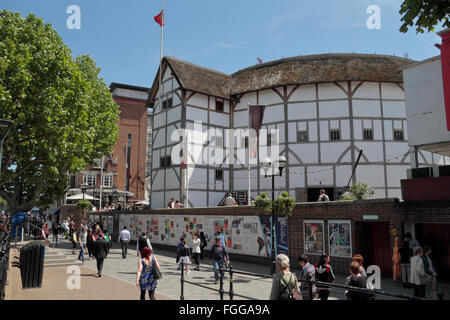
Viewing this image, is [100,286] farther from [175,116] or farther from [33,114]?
[175,116]

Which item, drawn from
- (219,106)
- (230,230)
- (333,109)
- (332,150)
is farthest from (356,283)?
(219,106)

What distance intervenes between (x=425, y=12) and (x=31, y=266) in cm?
1313

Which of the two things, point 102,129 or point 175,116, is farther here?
point 175,116

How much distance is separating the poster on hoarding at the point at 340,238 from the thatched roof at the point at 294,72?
15450 millimetres

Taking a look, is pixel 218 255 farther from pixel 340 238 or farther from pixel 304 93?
pixel 304 93

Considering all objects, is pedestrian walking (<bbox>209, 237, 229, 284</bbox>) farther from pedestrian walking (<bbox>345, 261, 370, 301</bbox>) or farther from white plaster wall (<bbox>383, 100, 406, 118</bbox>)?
white plaster wall (<bbox>383, 100, 406, 118</bbox>)

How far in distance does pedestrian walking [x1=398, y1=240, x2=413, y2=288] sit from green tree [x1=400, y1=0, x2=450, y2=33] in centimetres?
738

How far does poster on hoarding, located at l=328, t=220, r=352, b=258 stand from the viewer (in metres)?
14.6

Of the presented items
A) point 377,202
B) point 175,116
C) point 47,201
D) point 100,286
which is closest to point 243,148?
point 175,116

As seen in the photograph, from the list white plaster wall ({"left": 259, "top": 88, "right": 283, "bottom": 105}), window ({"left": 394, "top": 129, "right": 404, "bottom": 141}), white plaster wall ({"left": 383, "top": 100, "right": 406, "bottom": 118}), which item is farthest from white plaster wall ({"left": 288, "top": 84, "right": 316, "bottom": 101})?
window ({"left": 394, "top": 129, "right": 404, "bottom": 141})

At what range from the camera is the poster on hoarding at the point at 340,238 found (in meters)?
14.6

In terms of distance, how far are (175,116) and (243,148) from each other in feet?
20.6
